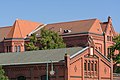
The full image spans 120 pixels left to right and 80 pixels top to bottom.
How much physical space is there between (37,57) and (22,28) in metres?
49.7

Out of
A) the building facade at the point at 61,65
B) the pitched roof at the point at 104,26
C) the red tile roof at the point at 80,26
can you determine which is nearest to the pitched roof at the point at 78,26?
the red tile roof at the point at 80,26

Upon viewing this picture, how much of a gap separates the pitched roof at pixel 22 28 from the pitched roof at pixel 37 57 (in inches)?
1483

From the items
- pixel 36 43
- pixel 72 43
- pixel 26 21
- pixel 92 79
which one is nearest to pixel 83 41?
pixel 72 43

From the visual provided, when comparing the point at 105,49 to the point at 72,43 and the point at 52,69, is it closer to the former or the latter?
Result: the point at 72,43

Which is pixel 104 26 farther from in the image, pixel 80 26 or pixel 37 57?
pixel 37 57

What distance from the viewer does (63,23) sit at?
126062mm

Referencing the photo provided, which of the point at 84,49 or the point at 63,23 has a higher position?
the point at 63,23

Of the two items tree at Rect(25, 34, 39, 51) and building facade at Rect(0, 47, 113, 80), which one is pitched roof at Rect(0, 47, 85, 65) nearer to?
building facade at Rect(0, 47, 113, 80)

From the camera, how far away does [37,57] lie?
7888cm

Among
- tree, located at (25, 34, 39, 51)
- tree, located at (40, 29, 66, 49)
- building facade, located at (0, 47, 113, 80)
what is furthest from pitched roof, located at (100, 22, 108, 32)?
building facade, located at (0, 47, 113, 80)

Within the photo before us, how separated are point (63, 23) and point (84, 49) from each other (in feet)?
168

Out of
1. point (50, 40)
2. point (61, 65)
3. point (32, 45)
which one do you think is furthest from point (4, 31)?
point (61, 65)

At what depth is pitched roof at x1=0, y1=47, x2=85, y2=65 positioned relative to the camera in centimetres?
7575

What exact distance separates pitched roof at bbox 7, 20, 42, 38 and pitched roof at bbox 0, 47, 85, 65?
3767 cm
